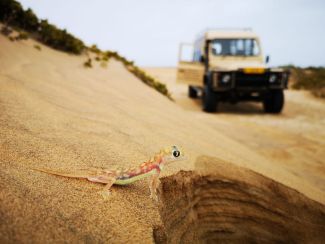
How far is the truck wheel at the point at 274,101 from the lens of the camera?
9.01m

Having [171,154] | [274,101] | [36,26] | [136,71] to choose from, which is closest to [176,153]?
[171,154]

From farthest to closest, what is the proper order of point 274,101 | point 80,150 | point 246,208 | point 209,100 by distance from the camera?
point 274,101, point 209,100, point 246,208, point 80,150

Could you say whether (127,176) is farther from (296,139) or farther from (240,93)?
(240,93)

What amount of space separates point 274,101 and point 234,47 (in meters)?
2.03

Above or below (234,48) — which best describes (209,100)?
below

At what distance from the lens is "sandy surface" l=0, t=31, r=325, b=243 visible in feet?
4.05

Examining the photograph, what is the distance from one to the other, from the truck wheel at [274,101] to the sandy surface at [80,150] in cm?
352

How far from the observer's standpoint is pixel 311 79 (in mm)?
17906

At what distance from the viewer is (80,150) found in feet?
6.54

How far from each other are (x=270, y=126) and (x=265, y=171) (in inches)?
185

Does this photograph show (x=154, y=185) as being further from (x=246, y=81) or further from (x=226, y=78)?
(x=246, y=81)

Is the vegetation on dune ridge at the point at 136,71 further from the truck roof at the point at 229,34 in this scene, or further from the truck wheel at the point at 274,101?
the truck wheel at the point at 274,101

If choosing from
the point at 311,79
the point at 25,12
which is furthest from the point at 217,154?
the point at 311,79

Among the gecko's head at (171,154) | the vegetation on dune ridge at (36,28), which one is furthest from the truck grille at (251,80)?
the gecko's head at (171,154)
